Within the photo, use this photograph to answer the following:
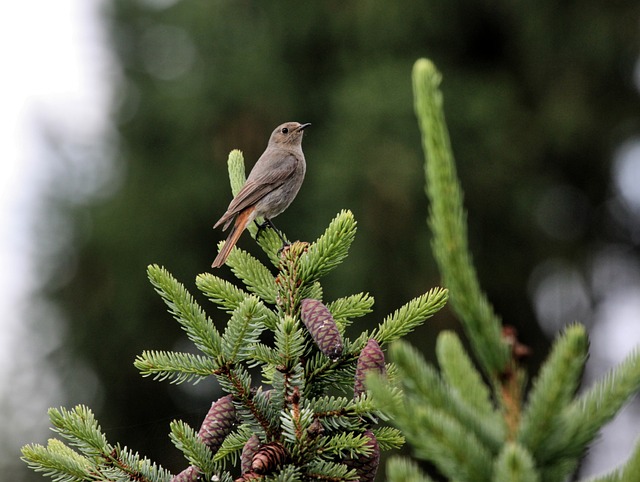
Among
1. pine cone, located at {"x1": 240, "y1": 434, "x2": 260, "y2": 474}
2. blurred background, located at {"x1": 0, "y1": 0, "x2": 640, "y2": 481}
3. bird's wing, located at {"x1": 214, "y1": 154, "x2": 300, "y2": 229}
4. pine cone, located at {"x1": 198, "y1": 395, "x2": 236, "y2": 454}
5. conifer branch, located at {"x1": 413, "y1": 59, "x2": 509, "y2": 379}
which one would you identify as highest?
blurred background, located at {"x1": 0, "y1": 0, "x2": 640, "y2": 481}

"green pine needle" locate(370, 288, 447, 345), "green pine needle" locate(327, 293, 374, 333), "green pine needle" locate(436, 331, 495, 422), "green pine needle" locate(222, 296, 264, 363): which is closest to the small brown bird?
"green pine needle" locate(327, 293, 374, 333)

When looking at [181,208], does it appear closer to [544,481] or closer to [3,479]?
[3,479]

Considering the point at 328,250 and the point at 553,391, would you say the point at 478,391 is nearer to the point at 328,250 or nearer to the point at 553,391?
the point at 553,391

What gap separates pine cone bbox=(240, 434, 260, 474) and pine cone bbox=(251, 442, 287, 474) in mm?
58

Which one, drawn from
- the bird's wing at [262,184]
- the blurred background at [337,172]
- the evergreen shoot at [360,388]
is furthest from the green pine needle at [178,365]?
the blurred background at [337,172]

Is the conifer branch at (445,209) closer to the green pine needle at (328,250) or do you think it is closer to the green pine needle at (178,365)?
the green pine needle at (178,365)

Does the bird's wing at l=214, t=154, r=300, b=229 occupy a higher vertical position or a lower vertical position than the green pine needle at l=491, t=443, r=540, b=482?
higher

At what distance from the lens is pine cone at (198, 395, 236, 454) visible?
5.74 feet

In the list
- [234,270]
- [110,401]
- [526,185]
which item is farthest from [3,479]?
[234,270]

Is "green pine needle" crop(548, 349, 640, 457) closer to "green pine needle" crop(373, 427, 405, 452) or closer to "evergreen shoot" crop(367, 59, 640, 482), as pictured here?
"evergreen shoot" crop(367, 59, 640, 482)

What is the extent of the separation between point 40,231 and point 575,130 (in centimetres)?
1010

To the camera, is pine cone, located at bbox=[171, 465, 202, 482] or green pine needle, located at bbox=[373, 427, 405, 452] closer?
pine cone, located at bbox=[171, 465, 202, 482]

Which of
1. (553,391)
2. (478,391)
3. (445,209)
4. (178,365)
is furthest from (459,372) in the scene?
(178,365)

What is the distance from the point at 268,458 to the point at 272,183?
372 cm
